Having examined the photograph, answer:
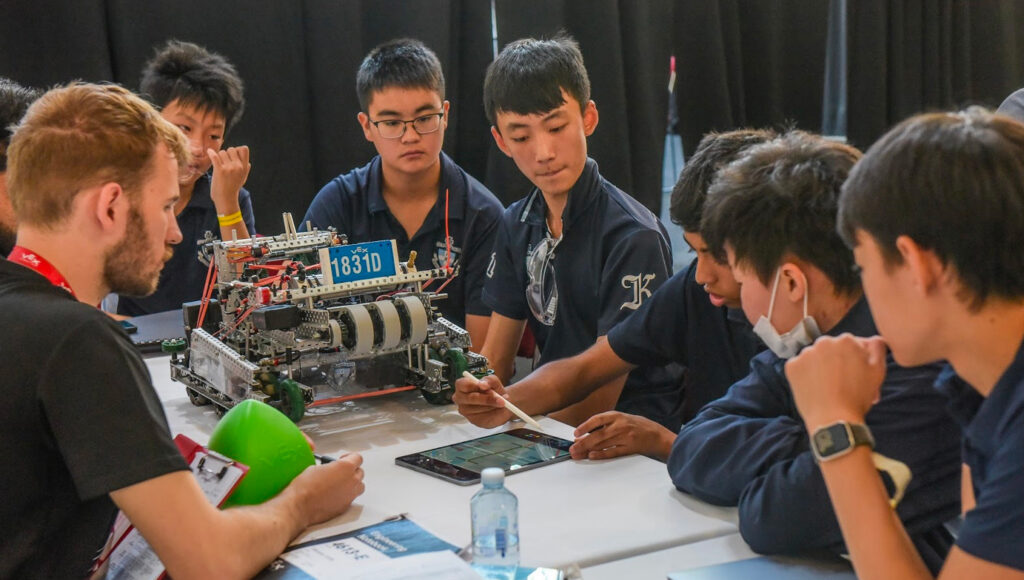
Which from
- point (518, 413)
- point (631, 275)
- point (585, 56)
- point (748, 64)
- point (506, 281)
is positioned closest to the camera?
point (518, 413)

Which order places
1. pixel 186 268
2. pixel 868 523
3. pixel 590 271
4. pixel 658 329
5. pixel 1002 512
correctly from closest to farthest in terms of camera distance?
pixel 1002 512 → pixel 868 523 → pixel 658 329 → pixel 590 271 → pixel 186 268

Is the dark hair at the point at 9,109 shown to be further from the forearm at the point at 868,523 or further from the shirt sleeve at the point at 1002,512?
the shirt sleeve at the point at 1002,512

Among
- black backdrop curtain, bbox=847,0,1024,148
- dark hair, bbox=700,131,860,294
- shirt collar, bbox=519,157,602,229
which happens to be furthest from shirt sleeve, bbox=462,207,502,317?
black backdrop curtain, bbox=847,0,1024,148

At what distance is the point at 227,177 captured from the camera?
2836 mm

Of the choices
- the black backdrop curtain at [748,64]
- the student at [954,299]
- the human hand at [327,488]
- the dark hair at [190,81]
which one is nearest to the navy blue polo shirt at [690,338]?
the human hand at [327,488]

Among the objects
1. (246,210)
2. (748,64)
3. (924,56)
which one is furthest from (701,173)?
(924,56)

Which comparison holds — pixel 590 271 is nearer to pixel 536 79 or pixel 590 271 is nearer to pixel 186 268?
pixel 536 79

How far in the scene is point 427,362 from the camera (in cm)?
213

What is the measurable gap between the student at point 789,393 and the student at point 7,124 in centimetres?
135

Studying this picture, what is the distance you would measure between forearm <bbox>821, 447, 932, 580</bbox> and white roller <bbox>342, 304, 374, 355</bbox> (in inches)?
41.2

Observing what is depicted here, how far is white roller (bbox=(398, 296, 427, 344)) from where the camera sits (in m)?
2.04

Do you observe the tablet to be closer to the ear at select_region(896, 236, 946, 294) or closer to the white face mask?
the white face mask

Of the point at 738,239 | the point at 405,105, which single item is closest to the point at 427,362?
the point at 738,239

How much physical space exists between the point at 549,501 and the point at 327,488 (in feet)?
1.15
